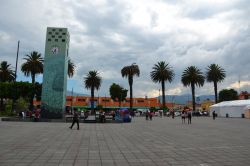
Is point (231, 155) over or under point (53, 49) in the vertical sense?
under

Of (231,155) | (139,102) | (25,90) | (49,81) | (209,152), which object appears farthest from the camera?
(139,102)

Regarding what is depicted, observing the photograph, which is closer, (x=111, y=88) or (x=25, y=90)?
(x=25, y=90)

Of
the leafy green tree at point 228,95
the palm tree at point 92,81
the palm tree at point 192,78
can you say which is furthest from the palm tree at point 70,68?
the leafy green tree at point 228,95

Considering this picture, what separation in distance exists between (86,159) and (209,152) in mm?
4469

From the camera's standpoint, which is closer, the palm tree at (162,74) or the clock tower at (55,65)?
the clock tower at (55,65)

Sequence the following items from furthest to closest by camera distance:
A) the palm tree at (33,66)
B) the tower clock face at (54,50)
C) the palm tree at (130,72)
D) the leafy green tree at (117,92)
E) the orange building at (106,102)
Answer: the orange building at (106,102), the leafy green tree at (117,92), the palm tree at (130,72), the palm tree at (33,66), the tower clock face at (54,50)

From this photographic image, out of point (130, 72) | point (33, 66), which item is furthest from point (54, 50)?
point (130, 72)

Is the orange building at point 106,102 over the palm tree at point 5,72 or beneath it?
beneath

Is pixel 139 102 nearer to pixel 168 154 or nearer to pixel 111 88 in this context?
pixel 111 88

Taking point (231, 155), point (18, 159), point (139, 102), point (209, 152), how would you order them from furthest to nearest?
point (139, 102) < point (209, 152) < point (231, 155) < point (18, 159)

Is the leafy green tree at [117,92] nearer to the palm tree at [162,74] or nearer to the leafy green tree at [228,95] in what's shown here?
the palm tree at [162,74]

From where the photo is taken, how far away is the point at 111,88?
79375 mm

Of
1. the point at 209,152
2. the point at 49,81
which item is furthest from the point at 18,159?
the point at 49,81

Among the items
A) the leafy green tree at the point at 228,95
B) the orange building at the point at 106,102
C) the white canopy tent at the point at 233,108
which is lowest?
the white canopy tent at the point at 233,108
